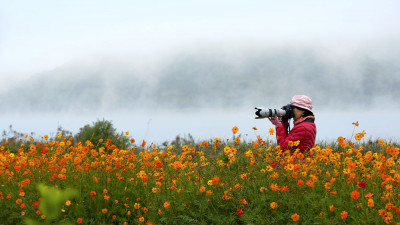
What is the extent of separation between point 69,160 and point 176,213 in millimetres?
2178

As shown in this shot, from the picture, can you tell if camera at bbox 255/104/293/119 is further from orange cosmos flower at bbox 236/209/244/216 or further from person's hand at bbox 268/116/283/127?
orange cosmos flower at bbox 236/209/244/216

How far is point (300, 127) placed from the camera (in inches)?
226

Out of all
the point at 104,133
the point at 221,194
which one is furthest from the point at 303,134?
the point at 104,133

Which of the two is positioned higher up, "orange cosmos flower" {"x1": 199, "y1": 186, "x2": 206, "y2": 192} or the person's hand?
the person's hand

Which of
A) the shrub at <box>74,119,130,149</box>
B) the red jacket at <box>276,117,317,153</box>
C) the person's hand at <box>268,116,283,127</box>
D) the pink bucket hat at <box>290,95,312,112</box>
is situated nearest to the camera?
the red jacket at <box>276,117,317,153</box>

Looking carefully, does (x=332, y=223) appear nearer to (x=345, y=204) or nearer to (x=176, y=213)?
(x=345, y=204)

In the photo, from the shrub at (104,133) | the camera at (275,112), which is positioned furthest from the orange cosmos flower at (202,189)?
the shrub at (104,133)

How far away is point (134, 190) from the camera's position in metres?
4.81

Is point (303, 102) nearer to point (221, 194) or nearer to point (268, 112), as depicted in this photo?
point (268, 112)

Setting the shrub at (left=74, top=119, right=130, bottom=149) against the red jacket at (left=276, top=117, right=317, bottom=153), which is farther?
the shrub at (left=74, top=119, right=130, bottom=149)

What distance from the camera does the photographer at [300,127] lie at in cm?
573

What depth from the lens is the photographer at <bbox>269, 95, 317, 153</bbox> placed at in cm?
573

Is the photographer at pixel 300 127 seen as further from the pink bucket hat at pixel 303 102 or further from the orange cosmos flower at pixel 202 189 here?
the orange cosmos flower at pixel 202 189

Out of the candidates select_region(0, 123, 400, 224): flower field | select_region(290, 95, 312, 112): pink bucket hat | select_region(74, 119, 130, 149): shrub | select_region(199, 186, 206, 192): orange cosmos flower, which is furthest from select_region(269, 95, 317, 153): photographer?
select_region(74, 119, 130, 149): shrub
